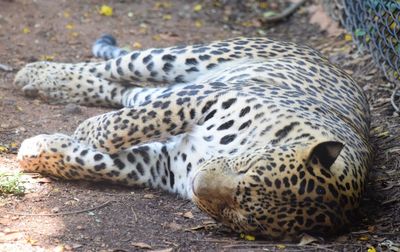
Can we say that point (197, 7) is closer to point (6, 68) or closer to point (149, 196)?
point (6, 68)

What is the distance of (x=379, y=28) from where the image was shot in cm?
823

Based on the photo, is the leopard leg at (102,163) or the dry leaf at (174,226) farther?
the leopard leg at (102,163)

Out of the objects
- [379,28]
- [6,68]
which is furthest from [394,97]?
[6,68]

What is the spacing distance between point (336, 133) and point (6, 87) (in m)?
4.13

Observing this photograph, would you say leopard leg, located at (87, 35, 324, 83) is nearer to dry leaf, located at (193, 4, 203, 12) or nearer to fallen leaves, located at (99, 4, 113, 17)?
fallen leaves, located at (99, 4, 113, 17)

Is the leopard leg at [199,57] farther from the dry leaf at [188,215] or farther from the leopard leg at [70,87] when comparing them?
the dry leaf at [188,215]

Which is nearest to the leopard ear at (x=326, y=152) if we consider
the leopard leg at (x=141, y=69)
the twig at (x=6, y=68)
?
the leopard leg at (x=141, y=69)

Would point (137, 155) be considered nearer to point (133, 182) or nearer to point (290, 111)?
point (133, 182)

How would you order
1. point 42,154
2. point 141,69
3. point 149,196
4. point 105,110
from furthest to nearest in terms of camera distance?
1. point 105,110
2. point 141,69
3. point 42,154
4. point 149,196

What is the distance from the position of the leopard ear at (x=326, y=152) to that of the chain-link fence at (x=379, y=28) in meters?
2.71

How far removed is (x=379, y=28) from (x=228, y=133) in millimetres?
3122

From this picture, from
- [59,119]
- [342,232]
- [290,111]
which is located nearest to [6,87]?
[59,119]

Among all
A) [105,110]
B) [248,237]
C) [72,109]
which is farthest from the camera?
[105,110]

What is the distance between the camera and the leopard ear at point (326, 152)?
4909mm
